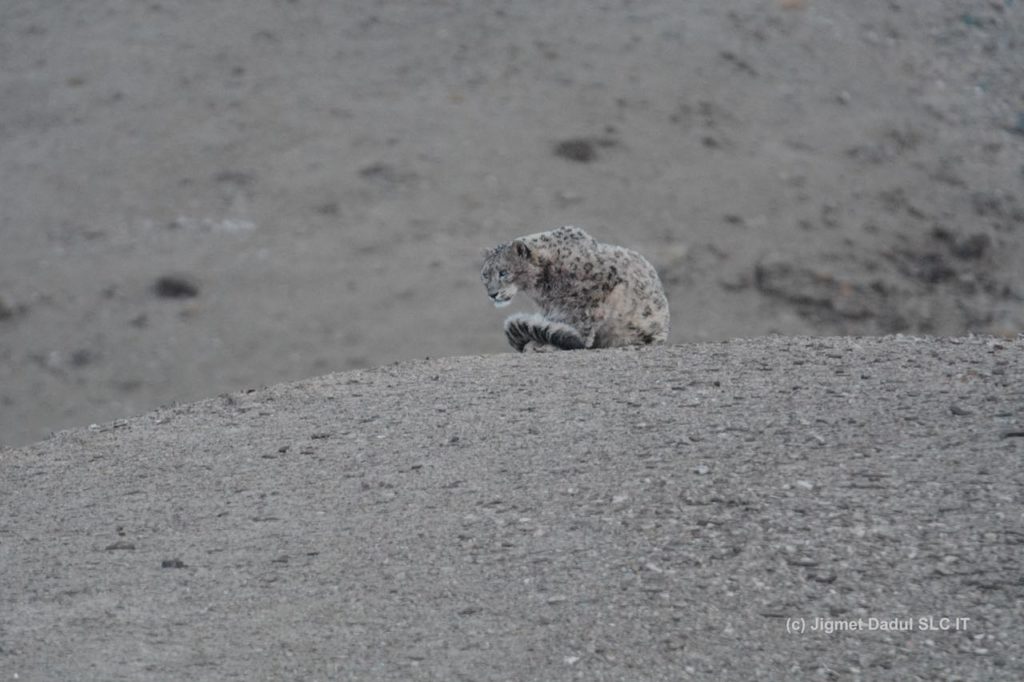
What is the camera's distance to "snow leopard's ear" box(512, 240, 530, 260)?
950 centimetres

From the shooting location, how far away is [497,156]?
2241cm

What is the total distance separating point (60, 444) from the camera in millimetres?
8492

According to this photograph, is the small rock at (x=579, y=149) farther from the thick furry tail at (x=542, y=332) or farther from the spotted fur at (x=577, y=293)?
the thick furry tail at (x=542, y=332)

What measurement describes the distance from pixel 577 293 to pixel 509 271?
478 mm

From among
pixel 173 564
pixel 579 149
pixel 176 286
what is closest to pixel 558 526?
pixel 173 564

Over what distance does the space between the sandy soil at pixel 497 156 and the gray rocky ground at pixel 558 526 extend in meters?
11.5

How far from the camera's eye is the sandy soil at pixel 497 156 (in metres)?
20.9

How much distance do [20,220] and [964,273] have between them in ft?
41.5

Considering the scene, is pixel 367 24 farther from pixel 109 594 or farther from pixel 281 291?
pixel 109 594

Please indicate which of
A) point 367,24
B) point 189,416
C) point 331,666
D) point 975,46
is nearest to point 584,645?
point 331,666

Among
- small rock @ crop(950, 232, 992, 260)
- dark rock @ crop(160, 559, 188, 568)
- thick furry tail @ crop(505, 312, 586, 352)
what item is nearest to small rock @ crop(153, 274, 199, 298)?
small rock @ crop(950, 232, 992, 260)

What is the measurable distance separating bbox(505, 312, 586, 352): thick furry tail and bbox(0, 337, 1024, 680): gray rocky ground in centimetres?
62

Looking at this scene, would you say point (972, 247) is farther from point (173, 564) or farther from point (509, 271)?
point (173, 564)

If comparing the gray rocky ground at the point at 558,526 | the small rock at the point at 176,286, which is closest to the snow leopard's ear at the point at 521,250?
the gray rocky ground at the point at 558,526
